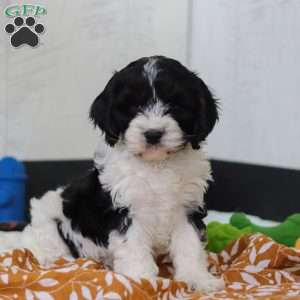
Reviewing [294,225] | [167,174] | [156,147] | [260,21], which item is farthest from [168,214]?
[260,21]

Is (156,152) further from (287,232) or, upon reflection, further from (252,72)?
(252,72)

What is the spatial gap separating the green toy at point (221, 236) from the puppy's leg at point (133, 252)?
2.51 feet

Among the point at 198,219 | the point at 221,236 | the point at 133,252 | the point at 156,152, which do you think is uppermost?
the point at 156,152

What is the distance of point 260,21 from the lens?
4.48 m

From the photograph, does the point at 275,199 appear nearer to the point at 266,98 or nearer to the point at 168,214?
the point at 266,98

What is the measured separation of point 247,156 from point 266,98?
1.57ft

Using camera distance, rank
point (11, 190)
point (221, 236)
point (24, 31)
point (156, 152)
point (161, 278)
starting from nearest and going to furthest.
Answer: point (161, 278) < point (156, 152) < point (221, 236) < point (11, 190) < point (24, 31)

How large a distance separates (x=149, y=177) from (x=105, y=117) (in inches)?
14.0

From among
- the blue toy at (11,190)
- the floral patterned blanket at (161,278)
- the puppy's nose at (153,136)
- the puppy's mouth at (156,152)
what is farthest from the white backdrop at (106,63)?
the puppy's nose at (153,136)

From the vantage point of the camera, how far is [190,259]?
111 inches

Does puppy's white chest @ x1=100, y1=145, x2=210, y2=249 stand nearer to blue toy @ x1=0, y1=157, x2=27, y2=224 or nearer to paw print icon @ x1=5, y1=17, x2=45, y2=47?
blue toy @ x1=0, y1=157, x2=27, y2=224

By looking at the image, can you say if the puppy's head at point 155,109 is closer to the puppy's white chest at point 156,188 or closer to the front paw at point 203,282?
the puppy's white chest at point 156,188

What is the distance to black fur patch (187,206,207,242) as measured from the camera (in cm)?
292

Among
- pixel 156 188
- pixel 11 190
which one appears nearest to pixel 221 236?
pixel 156 188
